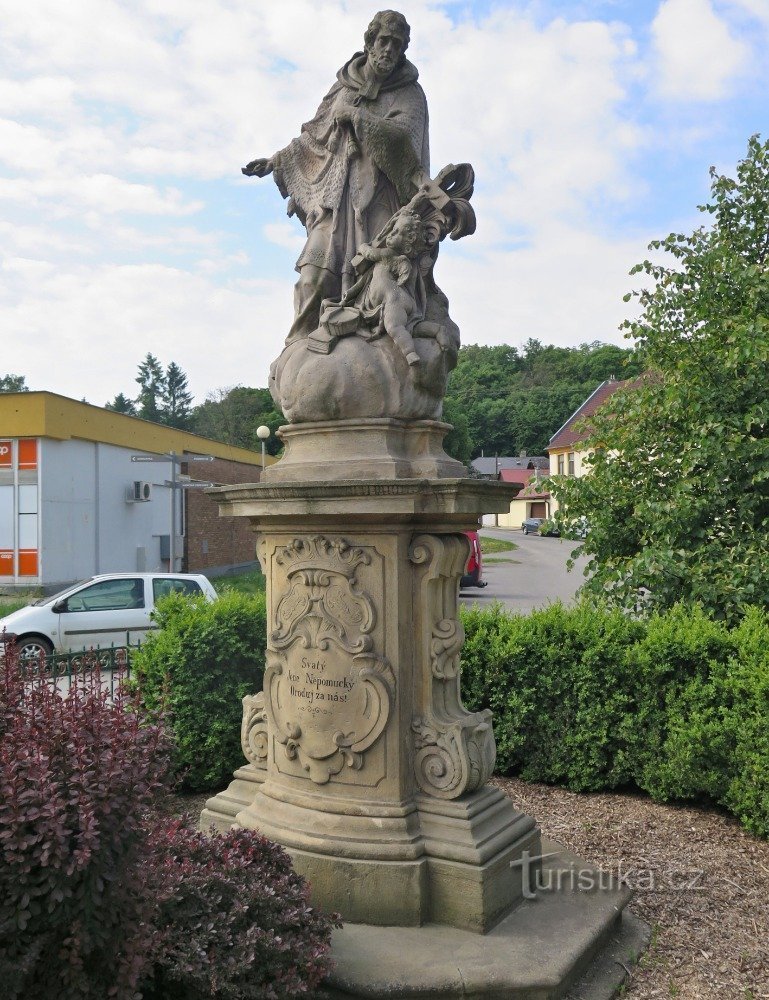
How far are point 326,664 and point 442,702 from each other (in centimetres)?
66

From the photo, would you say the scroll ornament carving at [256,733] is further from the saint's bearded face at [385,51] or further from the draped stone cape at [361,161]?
the saint's bearded face at [385,51]

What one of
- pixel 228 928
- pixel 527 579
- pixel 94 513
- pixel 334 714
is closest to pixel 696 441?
pixel 334 714

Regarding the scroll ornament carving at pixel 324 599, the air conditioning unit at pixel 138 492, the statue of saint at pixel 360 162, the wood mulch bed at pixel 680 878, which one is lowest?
the wood mulch bed at pixel 680 878

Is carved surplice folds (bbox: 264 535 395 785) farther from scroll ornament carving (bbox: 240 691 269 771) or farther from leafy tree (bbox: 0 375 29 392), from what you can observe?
leafy tree (bbox: 0 375 29 392)

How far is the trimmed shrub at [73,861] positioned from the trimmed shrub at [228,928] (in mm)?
197

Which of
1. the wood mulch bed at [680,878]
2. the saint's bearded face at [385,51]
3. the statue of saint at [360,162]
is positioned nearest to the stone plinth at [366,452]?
the statue of saint at [360,162]

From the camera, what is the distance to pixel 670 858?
205 inches

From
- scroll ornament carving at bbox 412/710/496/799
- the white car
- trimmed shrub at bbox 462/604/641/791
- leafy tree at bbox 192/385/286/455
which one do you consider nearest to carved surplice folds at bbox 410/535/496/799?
scroll ornament carving at bbox 412/710/496/799

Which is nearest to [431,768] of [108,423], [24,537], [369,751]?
[369,751]

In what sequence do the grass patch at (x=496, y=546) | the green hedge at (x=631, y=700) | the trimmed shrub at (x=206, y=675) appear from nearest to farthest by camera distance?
the green hedge at (x=631, y=700) < the trimmed shrub at (x=206, y=675) < the grass patch at (x=496, y=546)

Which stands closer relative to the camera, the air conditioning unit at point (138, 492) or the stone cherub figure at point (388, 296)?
the stone cherub figure at point (388, 296)

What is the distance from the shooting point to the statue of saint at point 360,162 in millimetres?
4672

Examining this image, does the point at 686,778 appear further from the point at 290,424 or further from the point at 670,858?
the point at 290,424

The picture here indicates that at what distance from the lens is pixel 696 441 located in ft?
23.7
